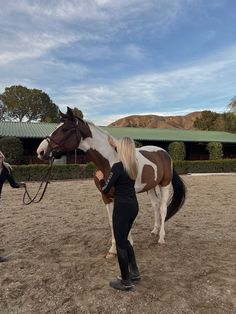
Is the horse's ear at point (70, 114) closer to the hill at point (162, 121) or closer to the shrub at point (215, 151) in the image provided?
the shrub at point (215, 151)

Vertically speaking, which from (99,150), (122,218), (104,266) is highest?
(99,150)

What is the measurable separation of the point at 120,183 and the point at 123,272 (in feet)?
3.48

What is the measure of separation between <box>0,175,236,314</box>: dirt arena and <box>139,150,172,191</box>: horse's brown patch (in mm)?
1113

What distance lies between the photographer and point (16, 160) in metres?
21.1

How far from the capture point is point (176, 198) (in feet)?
20.2

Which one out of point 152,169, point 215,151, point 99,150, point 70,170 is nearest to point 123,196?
point 99,150

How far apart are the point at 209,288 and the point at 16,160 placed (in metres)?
19.1

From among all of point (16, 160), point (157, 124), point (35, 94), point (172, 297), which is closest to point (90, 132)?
point (172, 297)

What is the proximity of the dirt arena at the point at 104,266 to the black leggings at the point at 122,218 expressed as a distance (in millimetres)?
670

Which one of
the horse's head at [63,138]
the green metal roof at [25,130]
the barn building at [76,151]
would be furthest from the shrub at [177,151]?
the horse's head at [63,138]

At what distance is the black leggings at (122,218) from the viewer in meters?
3.54

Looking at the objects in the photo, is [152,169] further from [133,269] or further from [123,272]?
[123,272]

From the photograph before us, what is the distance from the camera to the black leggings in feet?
11.6

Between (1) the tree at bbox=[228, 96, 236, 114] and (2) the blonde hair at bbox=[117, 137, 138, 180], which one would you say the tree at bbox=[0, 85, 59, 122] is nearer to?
(1) the tree at bbox=[228, 96, 236, 114]
